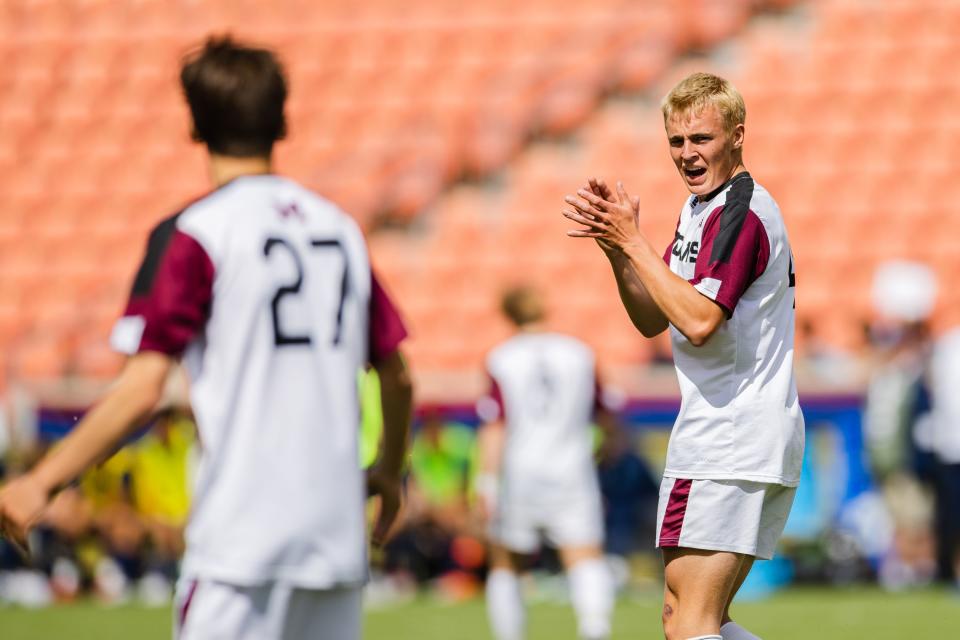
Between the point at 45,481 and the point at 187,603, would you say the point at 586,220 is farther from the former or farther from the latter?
the point at 45,481

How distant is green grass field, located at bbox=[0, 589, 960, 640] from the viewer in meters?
9.72

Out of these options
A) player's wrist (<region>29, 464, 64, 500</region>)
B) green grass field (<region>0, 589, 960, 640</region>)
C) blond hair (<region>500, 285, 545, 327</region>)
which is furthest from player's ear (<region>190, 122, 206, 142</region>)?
green grass field (<region>0, 589, 960, 640</region>)

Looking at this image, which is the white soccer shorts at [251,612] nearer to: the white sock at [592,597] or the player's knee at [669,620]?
the player's knee at [669,620]

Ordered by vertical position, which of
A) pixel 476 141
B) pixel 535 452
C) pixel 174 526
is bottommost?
pixel 174 526

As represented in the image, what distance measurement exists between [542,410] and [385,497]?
5265mm

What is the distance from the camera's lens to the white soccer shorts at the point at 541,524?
8.92 m

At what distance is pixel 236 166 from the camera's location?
3562mm

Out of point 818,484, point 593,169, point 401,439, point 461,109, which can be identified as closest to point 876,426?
point 818,484

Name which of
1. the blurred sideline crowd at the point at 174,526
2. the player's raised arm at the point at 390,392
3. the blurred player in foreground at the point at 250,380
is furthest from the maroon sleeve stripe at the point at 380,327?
the blurred sideline crowd at the point at 174,526

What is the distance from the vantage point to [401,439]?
3803mm

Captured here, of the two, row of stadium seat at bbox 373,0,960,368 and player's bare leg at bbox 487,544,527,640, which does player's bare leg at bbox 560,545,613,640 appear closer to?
player's bare leg at bbox 487,544,527,640

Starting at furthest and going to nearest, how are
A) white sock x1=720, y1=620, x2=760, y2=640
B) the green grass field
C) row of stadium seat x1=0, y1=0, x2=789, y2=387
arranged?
row of stadium seat x1=0, y1=0, x2=789, y2=387 → the green grass field → white sock x1=720, y1=620, x2=760, y2=640

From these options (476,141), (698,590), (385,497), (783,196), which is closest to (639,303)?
(698,590)

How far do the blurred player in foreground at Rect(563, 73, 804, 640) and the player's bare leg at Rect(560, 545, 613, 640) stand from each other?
3983mm
